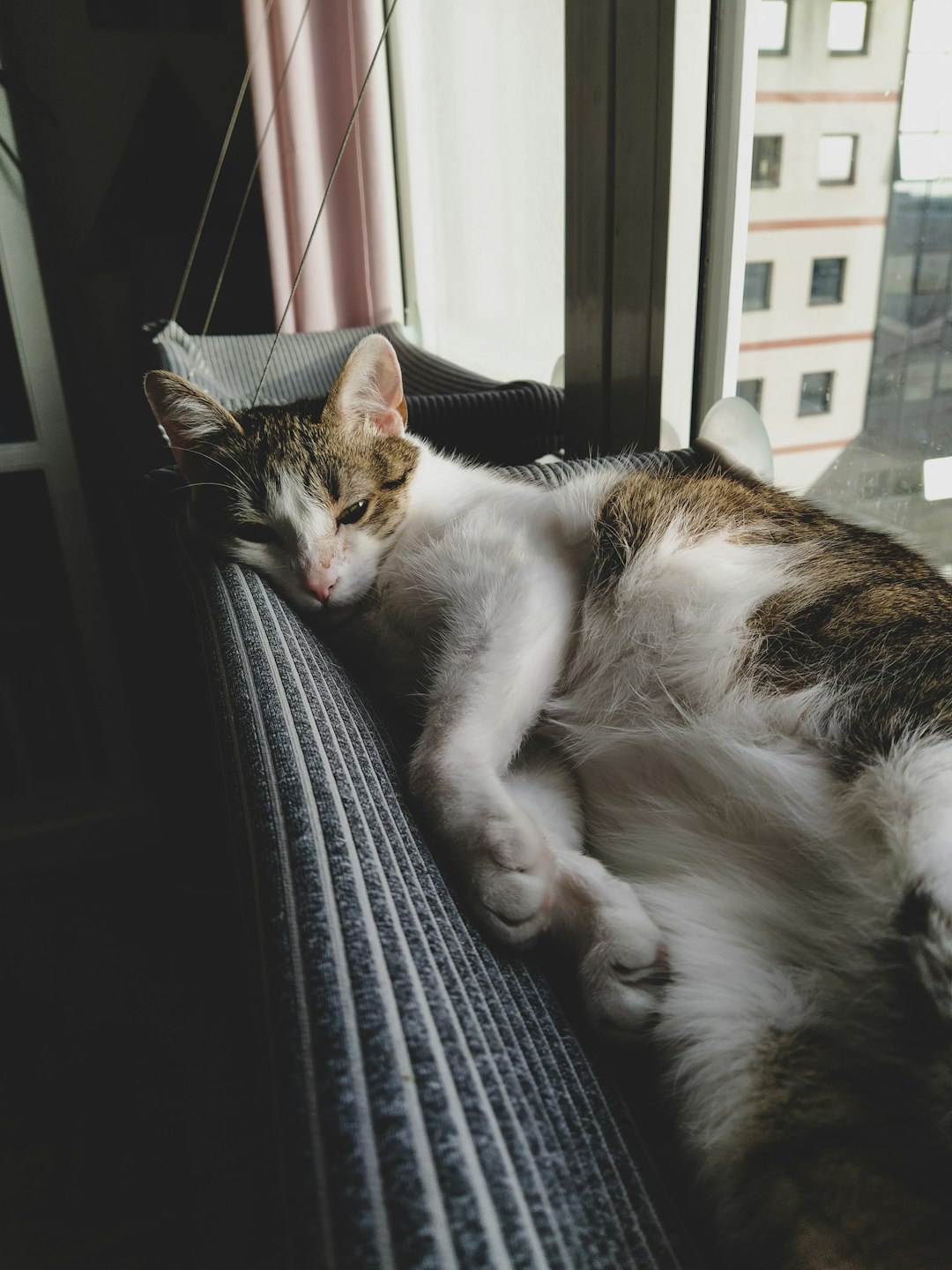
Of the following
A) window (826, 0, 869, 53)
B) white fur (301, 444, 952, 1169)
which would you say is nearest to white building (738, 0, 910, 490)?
window (826, 0, 869, 53)

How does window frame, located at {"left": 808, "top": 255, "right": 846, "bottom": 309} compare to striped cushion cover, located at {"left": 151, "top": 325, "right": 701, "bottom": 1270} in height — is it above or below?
above

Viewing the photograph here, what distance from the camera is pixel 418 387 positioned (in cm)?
169

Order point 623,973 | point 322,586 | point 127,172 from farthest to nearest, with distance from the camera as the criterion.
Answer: point 127,172, point 322,586, point 623,973

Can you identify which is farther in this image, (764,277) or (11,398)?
(11,398)

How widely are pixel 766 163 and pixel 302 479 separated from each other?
0.78 meters

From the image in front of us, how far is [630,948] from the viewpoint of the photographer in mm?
517

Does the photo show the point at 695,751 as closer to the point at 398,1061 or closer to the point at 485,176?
the point at 398,1061

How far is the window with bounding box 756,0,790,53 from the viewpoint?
1.05 metres

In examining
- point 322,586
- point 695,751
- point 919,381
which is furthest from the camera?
point 919,381

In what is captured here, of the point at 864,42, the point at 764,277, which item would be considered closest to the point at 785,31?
the point at 864,42

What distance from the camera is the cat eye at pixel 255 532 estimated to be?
2.93 ft

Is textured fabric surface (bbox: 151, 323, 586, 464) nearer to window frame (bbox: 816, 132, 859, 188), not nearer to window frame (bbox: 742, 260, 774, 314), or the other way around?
window frame (bbox: 742, 260, 774, 314)

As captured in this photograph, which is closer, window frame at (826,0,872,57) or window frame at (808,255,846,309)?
window frame at (826,0,872,57)

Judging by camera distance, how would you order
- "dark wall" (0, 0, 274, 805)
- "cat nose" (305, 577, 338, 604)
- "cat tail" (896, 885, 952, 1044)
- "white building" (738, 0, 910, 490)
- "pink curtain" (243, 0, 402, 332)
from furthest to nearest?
1. "dark wall" (0, 0, 274, 805)
2. "pink curtain" (243, 0, 402, 332)
3. "white building" (738, 0, 910, 490)
4. "cat nose" (305, 577, 338, 604)
5. "cat tail" (896, 885, 952, 1044)
